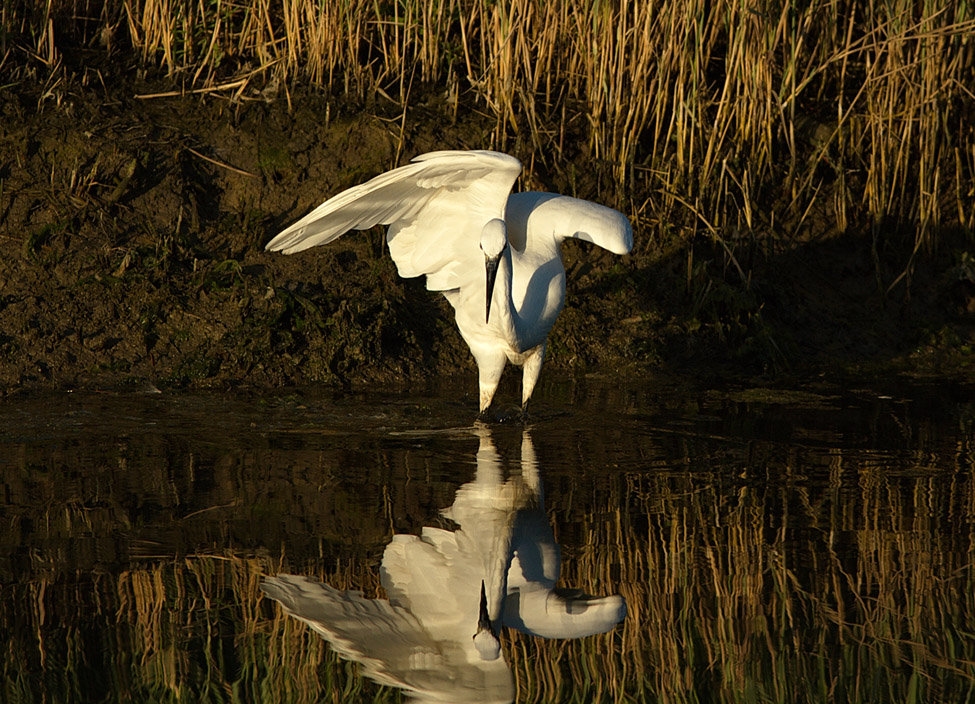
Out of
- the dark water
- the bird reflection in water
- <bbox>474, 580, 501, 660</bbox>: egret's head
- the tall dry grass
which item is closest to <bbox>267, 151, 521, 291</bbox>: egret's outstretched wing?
the dark water

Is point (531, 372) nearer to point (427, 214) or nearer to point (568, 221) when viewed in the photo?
point (568, 221)

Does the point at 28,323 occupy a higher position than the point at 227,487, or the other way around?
the point at 28,323

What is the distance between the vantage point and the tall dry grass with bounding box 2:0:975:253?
7.68m

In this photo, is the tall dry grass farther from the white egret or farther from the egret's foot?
the egret's foot

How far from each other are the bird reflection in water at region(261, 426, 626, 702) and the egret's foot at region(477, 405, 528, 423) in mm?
1633

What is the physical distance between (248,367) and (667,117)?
3.28 meters

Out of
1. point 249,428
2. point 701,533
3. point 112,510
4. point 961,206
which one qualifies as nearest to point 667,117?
point 961,206

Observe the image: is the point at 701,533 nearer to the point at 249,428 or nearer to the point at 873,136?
the point at 249,428

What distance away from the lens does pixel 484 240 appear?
543cm

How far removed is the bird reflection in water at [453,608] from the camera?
332cm

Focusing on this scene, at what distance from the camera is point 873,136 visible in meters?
7.99

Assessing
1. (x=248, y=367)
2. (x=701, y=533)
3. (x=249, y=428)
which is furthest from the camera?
(x=248, y=367)

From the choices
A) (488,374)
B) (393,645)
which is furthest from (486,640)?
(488,374)

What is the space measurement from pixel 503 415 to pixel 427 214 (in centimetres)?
104
